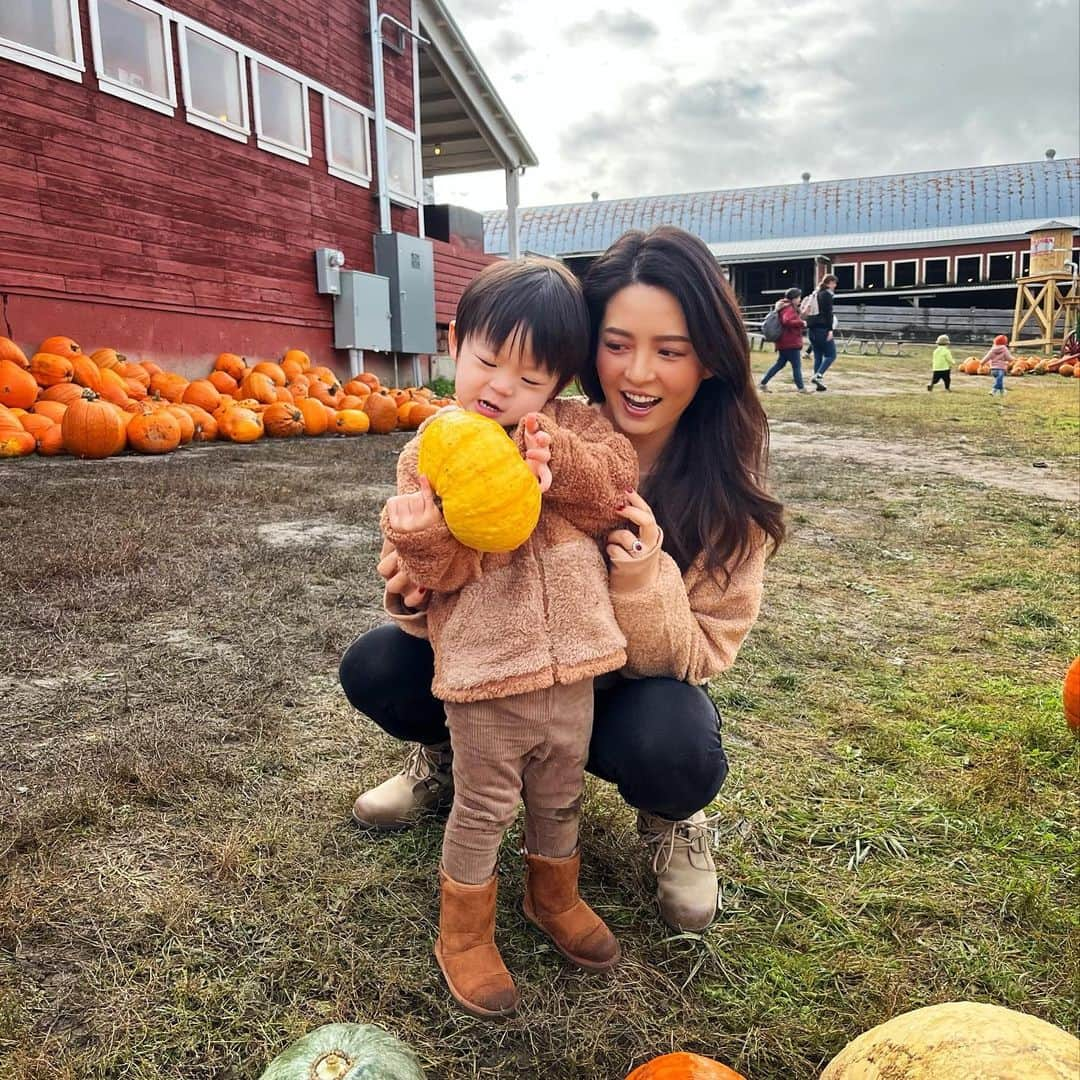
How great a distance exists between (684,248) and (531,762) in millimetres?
1027

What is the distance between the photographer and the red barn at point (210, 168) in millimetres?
7758

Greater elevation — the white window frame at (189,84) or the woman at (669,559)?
the white window frame at (189,84)

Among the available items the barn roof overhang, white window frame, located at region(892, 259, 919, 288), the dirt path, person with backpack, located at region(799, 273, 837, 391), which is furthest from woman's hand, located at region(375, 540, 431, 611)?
white window frame, located at region(892, 259, 919, 288)

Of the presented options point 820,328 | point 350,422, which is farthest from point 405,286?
point 820,328

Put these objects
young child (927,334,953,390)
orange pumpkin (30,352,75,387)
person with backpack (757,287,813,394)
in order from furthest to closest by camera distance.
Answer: young child (927,334,953,390) → person with backpack (757,287,813,394) → orange pumpkin (30,352,75,387)

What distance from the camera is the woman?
1591 millimetres

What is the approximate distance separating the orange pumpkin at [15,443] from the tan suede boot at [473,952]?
6144mm

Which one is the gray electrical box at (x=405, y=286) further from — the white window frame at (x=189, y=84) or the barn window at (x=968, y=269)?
the barn window at (x=968, y=269)

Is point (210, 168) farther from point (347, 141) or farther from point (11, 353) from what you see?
point (11, 353)

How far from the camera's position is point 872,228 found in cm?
3419

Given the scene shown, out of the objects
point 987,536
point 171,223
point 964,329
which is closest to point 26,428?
point 171,223

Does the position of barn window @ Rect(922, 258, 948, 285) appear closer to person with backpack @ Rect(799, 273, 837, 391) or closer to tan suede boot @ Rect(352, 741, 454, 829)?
person with backpack @ Rect(799, 273, 837, 391)

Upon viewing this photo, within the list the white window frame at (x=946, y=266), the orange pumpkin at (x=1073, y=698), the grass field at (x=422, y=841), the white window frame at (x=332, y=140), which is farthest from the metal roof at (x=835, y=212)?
the orange pumpkin at (x=1073, y=698)

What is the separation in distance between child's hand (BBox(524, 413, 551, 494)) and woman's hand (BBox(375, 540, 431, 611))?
0.35 m
